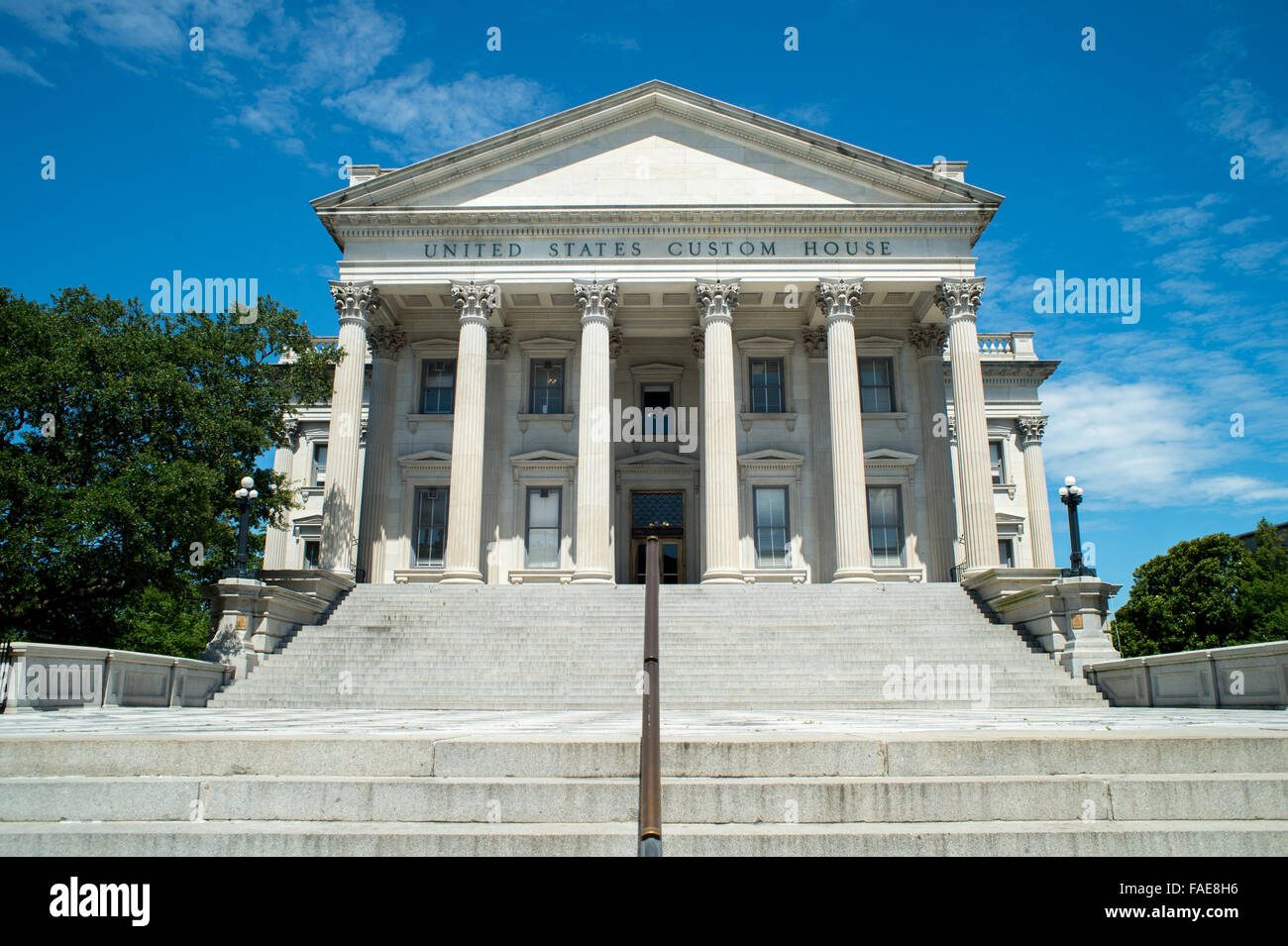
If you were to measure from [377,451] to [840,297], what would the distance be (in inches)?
646

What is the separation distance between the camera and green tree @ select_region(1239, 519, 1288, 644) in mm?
37312

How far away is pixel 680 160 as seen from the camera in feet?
95.6

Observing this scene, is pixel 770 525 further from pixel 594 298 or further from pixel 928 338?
pixel 594 298

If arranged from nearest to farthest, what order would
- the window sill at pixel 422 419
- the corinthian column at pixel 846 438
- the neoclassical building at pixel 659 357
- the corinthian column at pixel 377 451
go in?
1. the corinthian column at pixel 846 438
2. the neoclassical building at pixel 659 357
3. the corinthian column at pixel 377 451
4. the window sill at pixel 422 419

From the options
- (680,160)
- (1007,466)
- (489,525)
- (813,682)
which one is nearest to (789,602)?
(813,682)

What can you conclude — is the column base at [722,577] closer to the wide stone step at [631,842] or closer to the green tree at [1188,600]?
the wide stone step at [631,842]

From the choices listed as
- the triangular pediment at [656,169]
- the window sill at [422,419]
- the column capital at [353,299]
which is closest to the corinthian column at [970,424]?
the triangular pediment at [656,169]

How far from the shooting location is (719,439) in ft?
86.4

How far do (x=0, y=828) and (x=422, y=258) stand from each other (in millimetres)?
24321

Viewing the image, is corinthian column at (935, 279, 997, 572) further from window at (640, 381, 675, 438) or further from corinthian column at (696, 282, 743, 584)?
window at (640, 381, 675, 438)

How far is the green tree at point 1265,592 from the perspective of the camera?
37.3 meters

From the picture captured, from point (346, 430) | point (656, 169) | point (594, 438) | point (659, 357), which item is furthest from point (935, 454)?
point (346, 430)

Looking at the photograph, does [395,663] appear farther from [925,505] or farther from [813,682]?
[925,505]

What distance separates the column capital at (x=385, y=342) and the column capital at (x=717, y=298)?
1119cm
